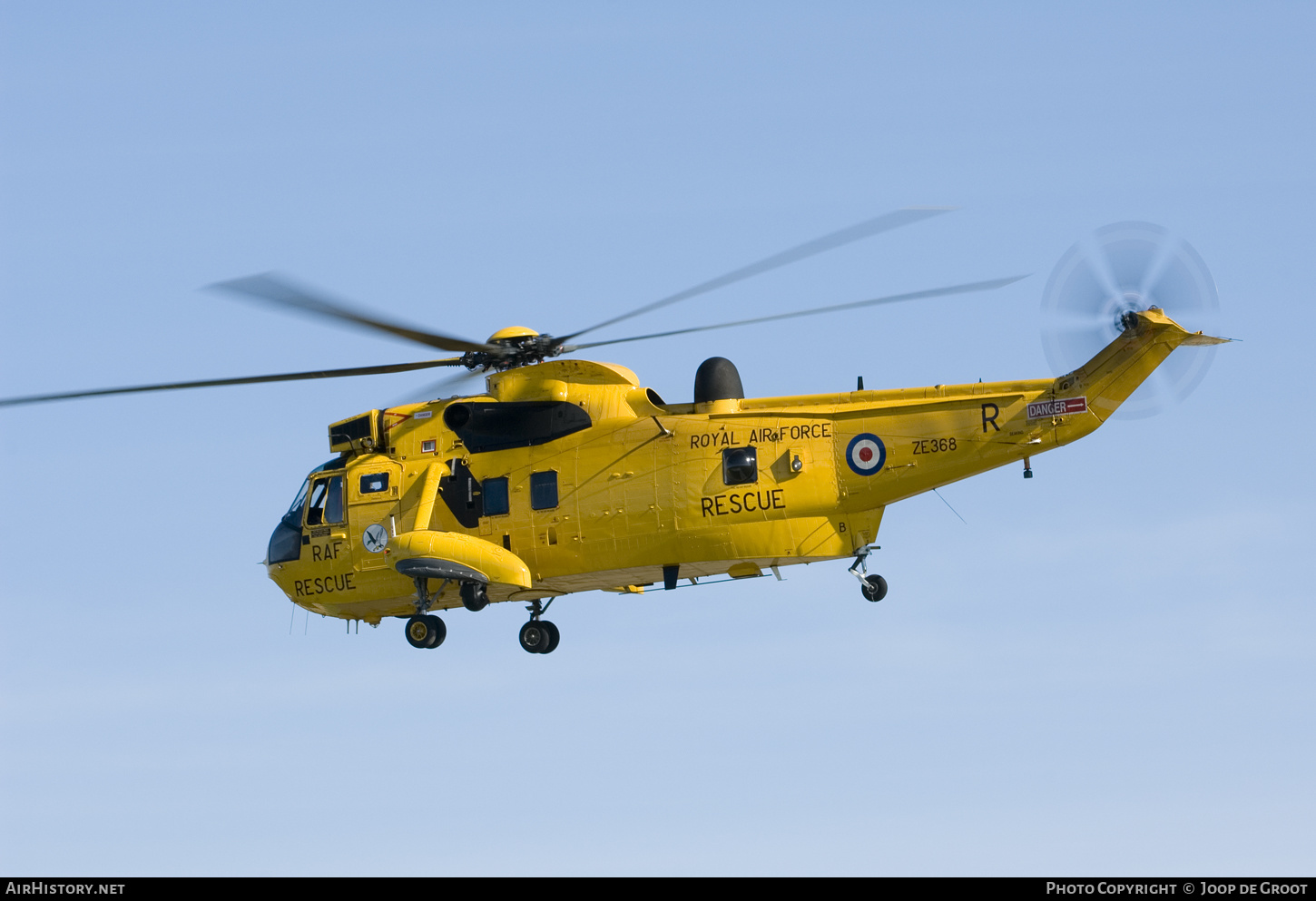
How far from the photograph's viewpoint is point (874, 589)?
32344 mm

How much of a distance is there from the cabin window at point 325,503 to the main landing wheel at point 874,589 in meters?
11.0

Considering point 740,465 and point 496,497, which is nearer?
point 740,465

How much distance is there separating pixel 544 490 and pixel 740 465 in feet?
13.4

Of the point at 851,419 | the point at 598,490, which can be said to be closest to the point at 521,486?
the point at 598,490

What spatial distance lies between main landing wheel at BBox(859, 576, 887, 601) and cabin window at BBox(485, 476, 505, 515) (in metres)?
7.15

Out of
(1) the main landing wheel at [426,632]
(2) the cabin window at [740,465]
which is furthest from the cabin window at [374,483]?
(2) the cabin window at [740,465]

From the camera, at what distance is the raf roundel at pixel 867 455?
3212cm

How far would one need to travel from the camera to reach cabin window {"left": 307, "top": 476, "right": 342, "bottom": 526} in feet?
119

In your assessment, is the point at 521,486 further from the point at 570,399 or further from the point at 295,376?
the point at 295,376

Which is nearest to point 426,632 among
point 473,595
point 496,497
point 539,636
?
point 473,595

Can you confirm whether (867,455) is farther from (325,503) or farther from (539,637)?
(325,503)

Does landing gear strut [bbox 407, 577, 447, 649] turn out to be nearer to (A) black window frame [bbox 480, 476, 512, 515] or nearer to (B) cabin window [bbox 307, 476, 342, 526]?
(A) black window frame [bbox 480, 476, 512, 515]

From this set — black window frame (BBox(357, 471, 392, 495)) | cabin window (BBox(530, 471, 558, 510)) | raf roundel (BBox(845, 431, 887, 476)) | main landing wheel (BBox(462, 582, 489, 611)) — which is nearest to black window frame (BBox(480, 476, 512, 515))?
cabin window (BBox(530, 471, 558, 510))
